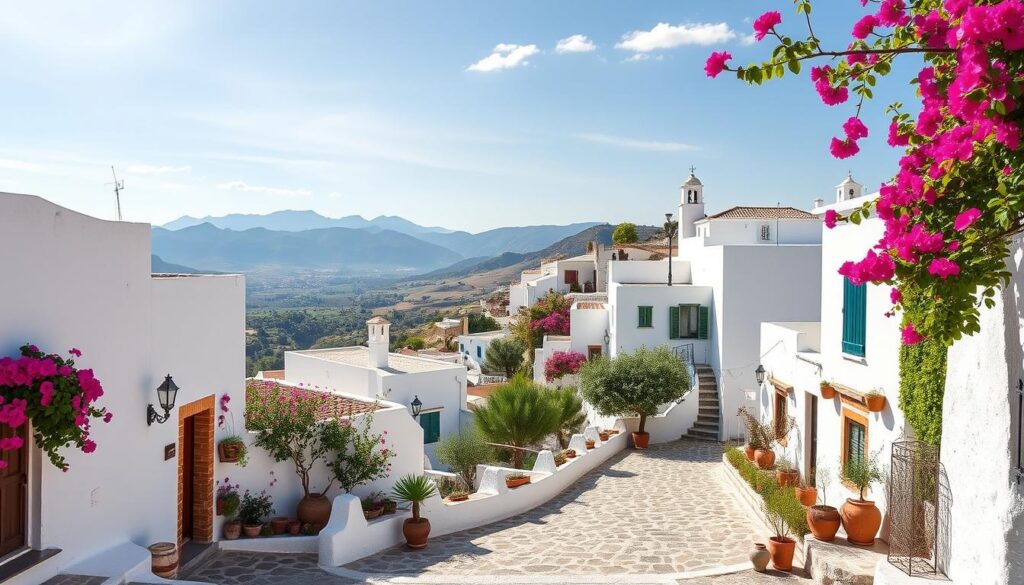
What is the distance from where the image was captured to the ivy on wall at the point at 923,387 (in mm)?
8148

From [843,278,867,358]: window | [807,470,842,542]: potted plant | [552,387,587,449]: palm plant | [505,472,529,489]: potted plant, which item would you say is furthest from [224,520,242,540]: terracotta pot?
[552,387,587,449]: palm plant

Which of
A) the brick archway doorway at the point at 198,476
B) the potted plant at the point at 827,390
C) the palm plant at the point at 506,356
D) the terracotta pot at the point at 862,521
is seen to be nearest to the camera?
the terracotta pot at the point at 862,521

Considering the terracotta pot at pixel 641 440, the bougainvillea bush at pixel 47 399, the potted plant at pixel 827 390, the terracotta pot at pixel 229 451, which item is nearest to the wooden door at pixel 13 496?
the bougainvillea bush at pixel 47 399

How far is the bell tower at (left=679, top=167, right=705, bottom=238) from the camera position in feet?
129

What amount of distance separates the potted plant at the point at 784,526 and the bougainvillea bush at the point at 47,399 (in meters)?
8.33

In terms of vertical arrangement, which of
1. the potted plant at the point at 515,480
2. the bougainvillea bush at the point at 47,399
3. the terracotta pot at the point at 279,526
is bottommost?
the potted plant at the point at 515,480

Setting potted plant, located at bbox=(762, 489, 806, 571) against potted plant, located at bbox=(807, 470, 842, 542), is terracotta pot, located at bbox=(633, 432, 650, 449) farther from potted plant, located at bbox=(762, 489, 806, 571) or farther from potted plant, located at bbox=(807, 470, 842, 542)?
potted plant, located at bbox=(807, 470, 842, 542)

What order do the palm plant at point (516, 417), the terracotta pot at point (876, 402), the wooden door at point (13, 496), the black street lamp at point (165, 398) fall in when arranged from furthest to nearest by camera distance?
1. the palm plant at point (516, 417)
2. the terracotta pot at point (876, 402)
3. the black street lamp at point (165, 398)
4. the wooden door at point (13, 496)

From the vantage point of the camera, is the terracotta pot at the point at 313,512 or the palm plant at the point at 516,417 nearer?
the terracotta pot at the point at 313,512

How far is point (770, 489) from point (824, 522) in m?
2.54

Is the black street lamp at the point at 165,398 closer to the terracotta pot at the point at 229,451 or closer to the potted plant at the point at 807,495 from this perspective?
the terracotta pot at the point at 229,451

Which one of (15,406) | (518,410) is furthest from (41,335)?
(518,410)

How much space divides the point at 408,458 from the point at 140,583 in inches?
253

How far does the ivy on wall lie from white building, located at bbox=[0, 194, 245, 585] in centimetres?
906
